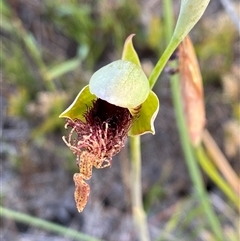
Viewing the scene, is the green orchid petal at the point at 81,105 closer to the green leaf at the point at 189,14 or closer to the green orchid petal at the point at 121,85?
the green orchid petal at the point at 121,85

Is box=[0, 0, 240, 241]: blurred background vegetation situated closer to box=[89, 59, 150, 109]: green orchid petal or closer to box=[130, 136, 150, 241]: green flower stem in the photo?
box=[130, 136, 150, 241]: green flower stem

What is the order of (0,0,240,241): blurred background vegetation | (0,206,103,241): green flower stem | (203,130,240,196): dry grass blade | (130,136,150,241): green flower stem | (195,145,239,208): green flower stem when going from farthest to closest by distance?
(0,0,240,241): blurred background vegetation < (203,130,240,196): dry grass blade < (195,145,239,208): green flower stem < (0,206,103,241): green flower stem < (130,136,150,241): green flower stem

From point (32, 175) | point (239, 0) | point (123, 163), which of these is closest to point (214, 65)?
point (239, 0)

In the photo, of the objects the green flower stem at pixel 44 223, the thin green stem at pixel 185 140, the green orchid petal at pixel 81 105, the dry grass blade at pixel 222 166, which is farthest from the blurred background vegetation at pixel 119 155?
the green orchid petal at pixel 81 105

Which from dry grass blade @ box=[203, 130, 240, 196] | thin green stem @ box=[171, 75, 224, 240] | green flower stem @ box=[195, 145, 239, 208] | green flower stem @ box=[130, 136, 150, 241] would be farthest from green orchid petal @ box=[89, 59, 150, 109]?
dry grass blade @ box=[203, 130, 240, 196]

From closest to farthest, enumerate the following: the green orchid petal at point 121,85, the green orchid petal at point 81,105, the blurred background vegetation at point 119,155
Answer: the green orchid petal at point 121,85 → the green orchid petal at point 81,105 → the blurred background vegetation at point 119,155

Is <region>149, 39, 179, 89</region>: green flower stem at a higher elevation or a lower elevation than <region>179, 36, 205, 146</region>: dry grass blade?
higher
